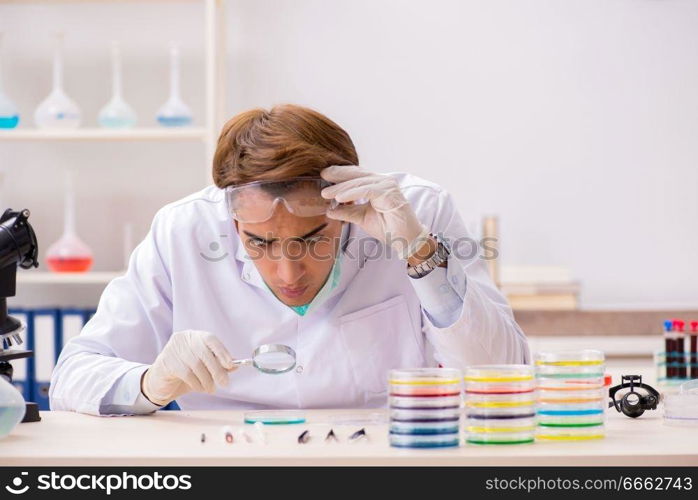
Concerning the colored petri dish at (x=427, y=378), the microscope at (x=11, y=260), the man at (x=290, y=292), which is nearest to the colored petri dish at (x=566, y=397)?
the colored petri dish at (x=427, y=378)

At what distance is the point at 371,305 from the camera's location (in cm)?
199

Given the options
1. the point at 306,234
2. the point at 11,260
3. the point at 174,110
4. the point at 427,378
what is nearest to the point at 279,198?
the point at 306,234

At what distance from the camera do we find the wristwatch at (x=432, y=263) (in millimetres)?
1713

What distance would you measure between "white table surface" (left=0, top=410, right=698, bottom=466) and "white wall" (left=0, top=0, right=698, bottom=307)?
7.09 feet

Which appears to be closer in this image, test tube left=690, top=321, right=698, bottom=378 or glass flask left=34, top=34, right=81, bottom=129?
test tube left=690, top=321, right=698, bottom=378

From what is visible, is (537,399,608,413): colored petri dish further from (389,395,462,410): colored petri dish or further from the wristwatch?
the wristwatch

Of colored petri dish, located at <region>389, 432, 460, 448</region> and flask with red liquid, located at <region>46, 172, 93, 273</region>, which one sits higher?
flask with red liquid, located at <region>46, 172, 93, 273</region>

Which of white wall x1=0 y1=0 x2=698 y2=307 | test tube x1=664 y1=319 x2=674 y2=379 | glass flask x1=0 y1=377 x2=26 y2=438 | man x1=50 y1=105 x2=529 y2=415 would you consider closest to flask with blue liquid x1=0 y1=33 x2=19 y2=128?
white wall x1=0 y1=0 x2=698 y2=307

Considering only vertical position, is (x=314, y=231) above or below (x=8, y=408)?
above

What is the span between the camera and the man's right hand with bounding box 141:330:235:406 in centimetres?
159

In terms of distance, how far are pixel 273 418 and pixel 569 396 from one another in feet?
1.56

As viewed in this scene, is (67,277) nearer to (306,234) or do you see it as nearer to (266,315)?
(266,315)

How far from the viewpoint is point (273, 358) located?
1579mm

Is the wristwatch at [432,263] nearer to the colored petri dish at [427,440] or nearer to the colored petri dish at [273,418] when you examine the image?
the colored petri dish at [273,418]
